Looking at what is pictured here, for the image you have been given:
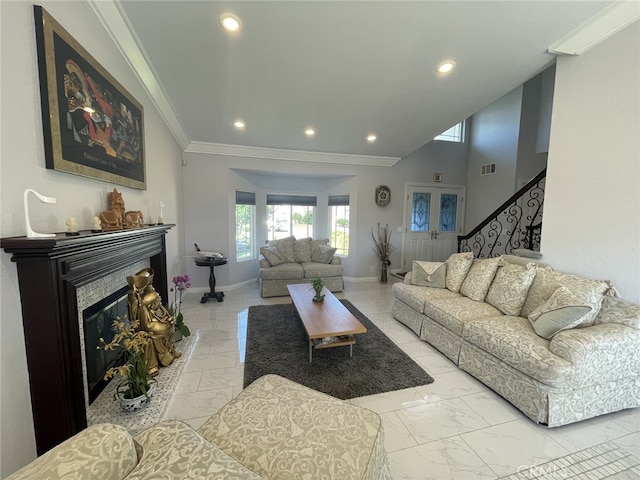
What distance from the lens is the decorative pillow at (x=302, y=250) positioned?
17.1ft

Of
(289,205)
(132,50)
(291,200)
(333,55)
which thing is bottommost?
(289,205)

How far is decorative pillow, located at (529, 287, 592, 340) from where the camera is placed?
6.10ft

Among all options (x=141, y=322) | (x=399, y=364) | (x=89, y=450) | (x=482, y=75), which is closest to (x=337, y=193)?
(x=482, y=75)

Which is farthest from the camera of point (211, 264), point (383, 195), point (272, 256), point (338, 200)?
point (338, 200)

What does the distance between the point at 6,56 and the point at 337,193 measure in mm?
5037

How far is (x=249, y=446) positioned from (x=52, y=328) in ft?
3.68

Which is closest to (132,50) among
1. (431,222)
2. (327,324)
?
(327,324)

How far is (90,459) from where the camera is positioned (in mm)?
640

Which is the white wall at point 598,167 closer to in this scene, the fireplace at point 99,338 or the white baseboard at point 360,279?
the white baseboard at point 360,279

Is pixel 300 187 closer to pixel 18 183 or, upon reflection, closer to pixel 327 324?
pixel 327 324

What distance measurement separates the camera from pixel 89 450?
657 mm

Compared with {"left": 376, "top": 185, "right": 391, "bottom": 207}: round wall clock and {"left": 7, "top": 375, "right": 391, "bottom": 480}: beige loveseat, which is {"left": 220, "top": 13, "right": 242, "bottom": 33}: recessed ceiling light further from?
{"left": 376, "top": 185, "right": 391, "bottom": 207}: round wall clock

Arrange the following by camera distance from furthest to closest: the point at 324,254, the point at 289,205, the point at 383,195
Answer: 1. the point at 289,205
2. the point at 383,195
3. the point at 324,254

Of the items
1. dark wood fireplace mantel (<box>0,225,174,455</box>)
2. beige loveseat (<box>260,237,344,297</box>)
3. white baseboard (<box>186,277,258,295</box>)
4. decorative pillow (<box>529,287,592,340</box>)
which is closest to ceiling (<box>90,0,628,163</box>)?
dark wood fireplace mantel (<box>0,225,174,455</box>)
